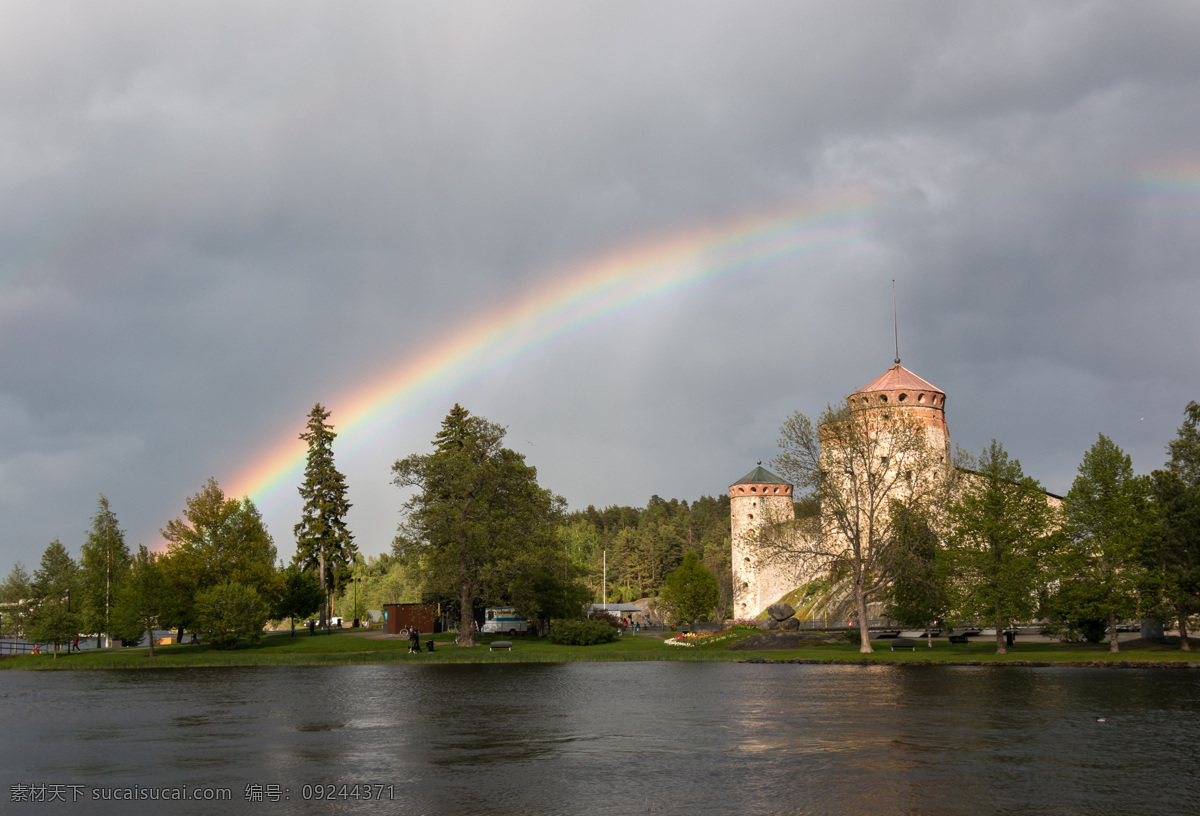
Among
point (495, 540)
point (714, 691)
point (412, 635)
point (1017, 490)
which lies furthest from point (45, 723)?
point (1017, 490)

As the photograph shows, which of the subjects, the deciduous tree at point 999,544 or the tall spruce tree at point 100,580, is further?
the tall spruce tree at point 100,580

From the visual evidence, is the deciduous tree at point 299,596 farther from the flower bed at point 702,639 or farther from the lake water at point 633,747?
the lake water at point 633,747

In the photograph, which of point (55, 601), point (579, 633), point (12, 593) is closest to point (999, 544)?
point (579, 633)

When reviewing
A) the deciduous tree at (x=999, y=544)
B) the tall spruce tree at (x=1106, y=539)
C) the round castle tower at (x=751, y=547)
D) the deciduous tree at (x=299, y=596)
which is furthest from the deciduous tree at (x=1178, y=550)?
the deciduous tree at (x=299, y=596)

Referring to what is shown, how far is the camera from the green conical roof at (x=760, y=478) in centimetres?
9419

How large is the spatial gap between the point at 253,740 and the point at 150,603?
44.7m

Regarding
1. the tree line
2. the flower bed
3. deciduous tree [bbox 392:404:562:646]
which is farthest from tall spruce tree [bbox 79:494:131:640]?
the flower bed

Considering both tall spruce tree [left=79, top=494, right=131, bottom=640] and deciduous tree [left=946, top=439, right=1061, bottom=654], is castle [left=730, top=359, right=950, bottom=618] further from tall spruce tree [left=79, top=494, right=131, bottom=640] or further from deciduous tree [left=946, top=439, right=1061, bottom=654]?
tall spruce tree [left=79, top=494, right=131, bottom=640]

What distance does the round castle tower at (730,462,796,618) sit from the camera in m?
89.6

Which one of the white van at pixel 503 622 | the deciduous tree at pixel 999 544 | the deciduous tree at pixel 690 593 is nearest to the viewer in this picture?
the deciduous tree at pixel 999 544

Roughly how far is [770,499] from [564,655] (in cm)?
4824

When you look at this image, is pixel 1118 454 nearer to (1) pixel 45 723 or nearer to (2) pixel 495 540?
(2) pixel 495 540

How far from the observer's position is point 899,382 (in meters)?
74.0

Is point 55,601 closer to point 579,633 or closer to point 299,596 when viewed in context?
point 299,596
